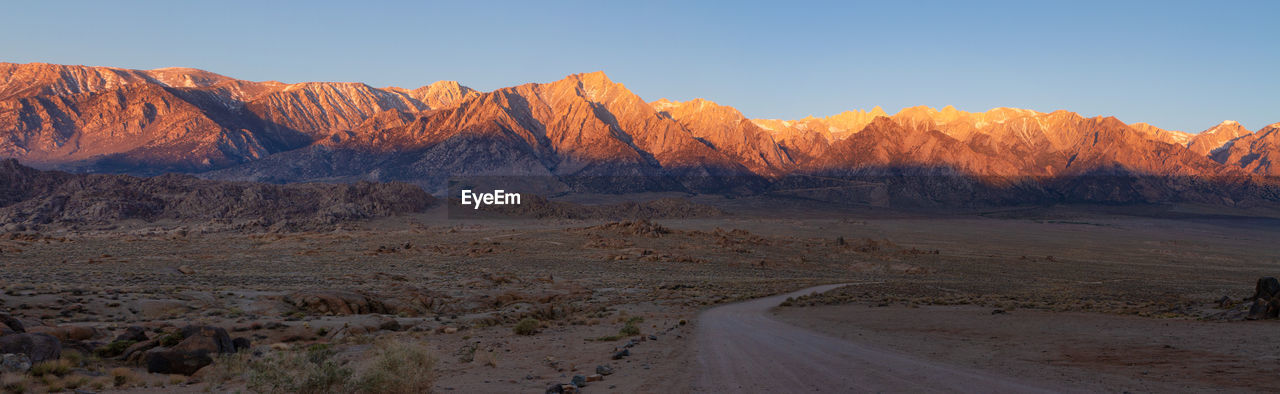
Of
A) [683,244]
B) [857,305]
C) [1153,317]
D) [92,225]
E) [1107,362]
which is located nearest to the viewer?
[1107,362]

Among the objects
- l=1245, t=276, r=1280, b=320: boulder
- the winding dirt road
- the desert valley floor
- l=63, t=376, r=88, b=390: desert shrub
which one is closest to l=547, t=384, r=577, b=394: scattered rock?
the desert valley floor

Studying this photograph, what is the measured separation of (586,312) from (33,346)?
17.6m

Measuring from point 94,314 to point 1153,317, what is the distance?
32.8 meters

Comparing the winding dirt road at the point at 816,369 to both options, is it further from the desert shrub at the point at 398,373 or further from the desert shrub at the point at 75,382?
the desert shrub at the point at 75,382

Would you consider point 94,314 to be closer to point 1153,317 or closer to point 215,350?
point 215,350

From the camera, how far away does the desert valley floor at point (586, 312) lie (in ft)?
41.9

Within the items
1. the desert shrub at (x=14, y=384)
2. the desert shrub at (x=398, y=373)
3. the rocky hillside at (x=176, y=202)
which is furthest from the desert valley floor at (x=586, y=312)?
the rocky hillside at (x=176, y=202)

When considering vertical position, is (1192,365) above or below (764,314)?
above

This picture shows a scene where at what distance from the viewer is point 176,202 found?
104 meters

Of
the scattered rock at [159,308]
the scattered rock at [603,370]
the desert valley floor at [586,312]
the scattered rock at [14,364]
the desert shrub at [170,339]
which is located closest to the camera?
the scattered rock at [14,364]

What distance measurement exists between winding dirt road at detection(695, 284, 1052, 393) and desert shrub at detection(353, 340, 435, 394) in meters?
4.46

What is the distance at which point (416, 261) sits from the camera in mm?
56656

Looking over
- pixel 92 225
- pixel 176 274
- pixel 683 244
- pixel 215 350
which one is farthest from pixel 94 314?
pixel 92 225

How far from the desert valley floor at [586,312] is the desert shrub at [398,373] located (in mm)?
147
